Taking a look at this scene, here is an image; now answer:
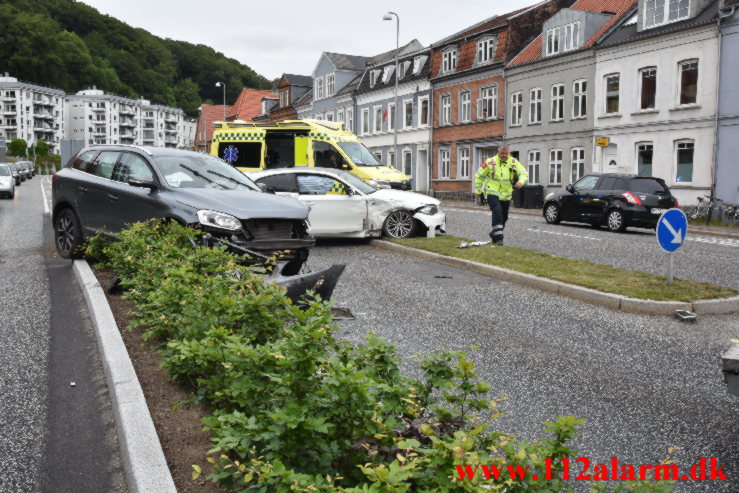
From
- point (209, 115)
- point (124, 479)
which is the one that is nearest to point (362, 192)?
point (124, 479)

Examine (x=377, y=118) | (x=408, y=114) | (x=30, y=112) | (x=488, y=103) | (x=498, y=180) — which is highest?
(x=30, y=112)

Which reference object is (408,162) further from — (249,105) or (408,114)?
(249,105)

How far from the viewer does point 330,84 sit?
63.9 metres

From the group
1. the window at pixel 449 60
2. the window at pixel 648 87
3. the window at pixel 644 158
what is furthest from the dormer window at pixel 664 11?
the window at pixel 449 60

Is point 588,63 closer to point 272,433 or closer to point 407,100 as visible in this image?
point 407,100

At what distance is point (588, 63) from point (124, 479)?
35.1 m

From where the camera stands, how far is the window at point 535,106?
3862 cm

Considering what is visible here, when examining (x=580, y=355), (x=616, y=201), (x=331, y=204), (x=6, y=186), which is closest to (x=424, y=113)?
(x=6, y=186)

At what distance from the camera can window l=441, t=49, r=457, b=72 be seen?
46.0 metres

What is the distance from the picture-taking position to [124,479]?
3.83m

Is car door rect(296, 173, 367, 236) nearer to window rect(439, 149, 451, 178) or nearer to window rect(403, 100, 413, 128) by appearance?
window rect(439, 149, 451, 178)

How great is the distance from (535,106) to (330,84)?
28.6 metres

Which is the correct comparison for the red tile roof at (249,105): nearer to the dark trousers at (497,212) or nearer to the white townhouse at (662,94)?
the white townhouse at (662,94)

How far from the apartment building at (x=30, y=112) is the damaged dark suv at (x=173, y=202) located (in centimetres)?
13163
